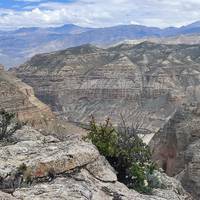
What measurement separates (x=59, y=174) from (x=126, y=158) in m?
3.51

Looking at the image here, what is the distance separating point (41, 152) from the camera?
12.7 meters

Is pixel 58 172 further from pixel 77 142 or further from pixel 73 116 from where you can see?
pixel 73 116

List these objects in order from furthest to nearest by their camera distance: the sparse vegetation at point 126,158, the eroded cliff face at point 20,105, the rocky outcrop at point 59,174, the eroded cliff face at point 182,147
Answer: the eroded cliff face at point 20,105, the eroded cliff face at point 182,147, the sparse vegetation at point 126,158, the rocky outcrop at point 59,174

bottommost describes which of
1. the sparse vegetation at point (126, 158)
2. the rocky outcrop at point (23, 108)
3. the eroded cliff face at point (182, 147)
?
the rocky outcrop at point (23, 108)

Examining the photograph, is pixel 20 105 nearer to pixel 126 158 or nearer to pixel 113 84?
pixel 113 84

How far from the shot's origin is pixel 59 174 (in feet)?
38.7

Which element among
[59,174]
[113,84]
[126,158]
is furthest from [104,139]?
[113,84]

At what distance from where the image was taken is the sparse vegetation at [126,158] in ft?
46.2

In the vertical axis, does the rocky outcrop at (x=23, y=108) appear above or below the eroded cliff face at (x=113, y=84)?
above

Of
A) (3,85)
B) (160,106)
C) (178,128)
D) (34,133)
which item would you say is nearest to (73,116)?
(160,106)

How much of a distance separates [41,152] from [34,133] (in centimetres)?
531

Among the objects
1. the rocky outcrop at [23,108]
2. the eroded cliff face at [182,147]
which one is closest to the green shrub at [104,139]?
the eroded cliff face at [182,147]

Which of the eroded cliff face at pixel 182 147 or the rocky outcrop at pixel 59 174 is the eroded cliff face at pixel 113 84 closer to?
the eroded cliff face at pixel 182 147

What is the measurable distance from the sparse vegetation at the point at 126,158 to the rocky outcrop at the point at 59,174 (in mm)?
714
